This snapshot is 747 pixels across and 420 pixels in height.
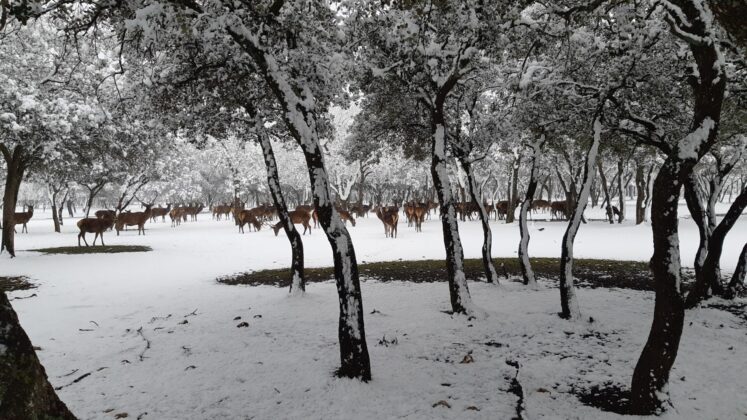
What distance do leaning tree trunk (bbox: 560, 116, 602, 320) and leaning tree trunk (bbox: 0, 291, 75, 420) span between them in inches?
275

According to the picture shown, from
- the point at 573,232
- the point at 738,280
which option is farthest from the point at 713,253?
the point at 573,232

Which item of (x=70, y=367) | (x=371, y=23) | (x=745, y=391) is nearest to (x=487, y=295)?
(x=745, y=391)

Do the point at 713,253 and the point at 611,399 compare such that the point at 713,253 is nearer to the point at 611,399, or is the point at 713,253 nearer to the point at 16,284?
the point at 611,399

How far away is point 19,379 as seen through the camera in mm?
2576

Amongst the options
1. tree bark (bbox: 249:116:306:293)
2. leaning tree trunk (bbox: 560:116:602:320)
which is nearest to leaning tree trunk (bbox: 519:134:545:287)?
leaning tree trunk (bbox: 560:116:602:320)

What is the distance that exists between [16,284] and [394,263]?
11.1 meters

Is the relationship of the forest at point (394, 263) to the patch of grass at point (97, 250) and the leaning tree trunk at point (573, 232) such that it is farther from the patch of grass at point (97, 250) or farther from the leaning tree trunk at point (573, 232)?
the patch of grass at point (97, 250)

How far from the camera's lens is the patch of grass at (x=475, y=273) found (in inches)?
454

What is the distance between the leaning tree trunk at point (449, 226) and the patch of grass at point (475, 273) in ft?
12.5

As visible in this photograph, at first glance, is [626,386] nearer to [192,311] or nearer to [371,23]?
[371,23]

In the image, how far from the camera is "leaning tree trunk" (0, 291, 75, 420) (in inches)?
98.5

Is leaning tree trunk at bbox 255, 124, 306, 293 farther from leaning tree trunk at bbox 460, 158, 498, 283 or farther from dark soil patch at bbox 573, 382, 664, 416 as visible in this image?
dark soil patch at bbox 573, 382, 664, 416

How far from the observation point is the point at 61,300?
9.48 meters

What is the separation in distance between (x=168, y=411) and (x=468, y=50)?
707 centimetres
